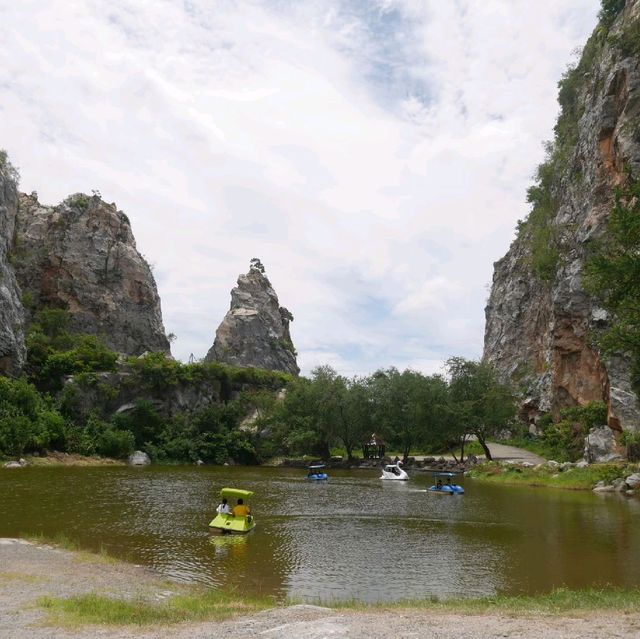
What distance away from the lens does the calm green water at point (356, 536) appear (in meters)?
17.8

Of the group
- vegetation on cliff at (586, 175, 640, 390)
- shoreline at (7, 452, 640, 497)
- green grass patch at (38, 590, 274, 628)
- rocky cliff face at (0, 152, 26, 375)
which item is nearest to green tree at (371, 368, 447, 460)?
shoreline at (7, 452, 640, 497)

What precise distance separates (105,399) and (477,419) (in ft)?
151

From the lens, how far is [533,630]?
32.5ft

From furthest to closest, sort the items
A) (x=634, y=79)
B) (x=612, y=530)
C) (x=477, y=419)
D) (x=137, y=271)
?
(x=137, y=271), (x=477, y=419), (x=634, y=79), (x=612, y=530)

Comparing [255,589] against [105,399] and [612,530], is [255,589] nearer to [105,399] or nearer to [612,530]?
[612,530]

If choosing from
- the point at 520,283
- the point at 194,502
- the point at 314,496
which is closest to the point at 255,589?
the point at 194,502

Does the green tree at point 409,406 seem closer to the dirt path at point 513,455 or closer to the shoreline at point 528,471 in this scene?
the shoreline at point 528,471

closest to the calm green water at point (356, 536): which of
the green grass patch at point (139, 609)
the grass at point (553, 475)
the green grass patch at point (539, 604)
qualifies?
the green grass patch at point (539, 604)

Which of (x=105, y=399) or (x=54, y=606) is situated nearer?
(x=54, y=606)

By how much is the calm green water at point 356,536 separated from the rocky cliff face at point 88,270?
57.9 metres

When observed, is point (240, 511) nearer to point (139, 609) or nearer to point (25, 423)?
point (139, 609)

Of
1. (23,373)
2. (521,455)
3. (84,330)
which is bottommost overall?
(521,455)

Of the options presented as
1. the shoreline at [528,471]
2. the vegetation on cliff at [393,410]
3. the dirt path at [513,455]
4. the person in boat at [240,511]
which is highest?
the vegetation on cliff at [393,410]

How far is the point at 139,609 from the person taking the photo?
1216 cm
